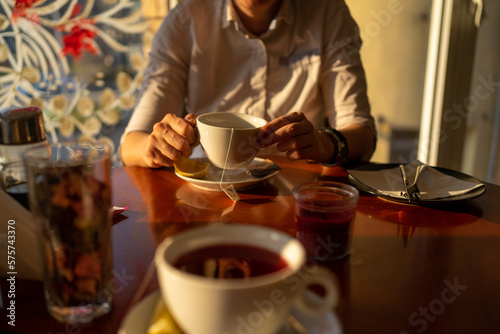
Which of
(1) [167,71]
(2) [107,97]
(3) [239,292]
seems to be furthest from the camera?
(2) [107,97]

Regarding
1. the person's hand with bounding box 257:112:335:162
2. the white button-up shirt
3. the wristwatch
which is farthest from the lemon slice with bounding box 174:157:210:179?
the white button-up shirt

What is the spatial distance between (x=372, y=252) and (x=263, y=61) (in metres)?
0.95

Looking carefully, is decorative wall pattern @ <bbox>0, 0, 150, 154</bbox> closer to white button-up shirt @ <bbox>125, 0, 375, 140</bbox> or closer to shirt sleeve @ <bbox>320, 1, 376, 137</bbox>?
white button-up shirt @ <bbox>125, 0, 375, 140</bbox>

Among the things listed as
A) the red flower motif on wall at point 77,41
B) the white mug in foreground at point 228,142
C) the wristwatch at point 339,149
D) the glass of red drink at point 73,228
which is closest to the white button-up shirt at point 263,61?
the wristwatch at point 339,149

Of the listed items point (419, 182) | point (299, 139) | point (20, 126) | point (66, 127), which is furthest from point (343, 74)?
point (66, 127)

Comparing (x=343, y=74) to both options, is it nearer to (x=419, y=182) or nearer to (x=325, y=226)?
(x=419, y=182)

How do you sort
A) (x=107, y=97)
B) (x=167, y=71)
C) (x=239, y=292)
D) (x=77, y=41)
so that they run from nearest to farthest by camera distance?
1. (x=239, y=292)
2. (x=167, y=71)
3. (x=77, y=41)
4. (x=107, y=97)

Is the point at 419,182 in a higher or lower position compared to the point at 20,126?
lower

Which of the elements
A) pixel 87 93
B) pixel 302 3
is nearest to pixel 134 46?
pixel 87 93

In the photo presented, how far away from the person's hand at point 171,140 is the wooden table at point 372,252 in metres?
0.06

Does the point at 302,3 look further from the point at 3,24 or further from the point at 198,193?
the point at 3,24

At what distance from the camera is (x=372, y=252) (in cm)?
74

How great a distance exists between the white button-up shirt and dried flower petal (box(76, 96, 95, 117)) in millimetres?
706

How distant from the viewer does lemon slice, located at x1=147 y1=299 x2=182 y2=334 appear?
19.0 inches
